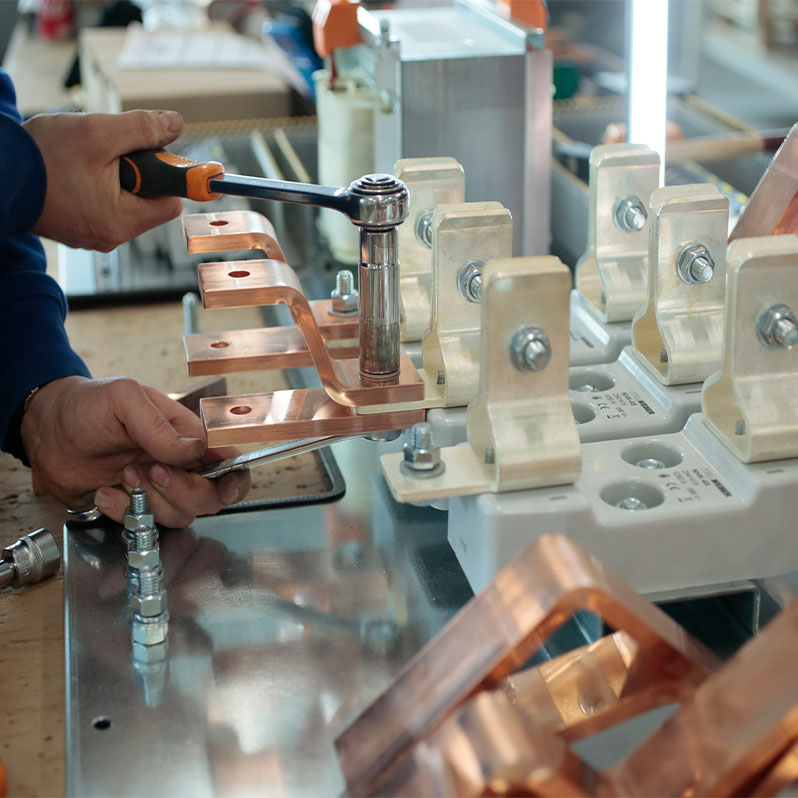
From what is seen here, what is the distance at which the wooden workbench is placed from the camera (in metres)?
0.75

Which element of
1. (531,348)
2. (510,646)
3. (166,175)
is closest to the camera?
(510,646)


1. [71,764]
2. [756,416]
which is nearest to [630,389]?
[756,416]

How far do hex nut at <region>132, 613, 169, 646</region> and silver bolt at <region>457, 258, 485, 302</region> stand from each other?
0.36 meters

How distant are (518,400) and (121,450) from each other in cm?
40

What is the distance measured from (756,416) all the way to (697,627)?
160 mm

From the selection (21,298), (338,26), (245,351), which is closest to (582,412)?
(245,351)

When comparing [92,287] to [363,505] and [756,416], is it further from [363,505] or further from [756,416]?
[756,416]

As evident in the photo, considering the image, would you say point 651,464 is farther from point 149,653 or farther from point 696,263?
point 149,653

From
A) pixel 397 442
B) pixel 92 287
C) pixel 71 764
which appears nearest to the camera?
pixel 71 764

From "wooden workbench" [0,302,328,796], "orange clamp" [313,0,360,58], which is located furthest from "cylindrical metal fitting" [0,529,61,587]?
"orange clamp" [313,0,360,58]

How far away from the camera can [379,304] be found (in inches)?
34.4

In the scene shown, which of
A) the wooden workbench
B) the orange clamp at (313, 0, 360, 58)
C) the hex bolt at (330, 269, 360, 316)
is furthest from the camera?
the orange clamp at (313, 0, 360, 58)

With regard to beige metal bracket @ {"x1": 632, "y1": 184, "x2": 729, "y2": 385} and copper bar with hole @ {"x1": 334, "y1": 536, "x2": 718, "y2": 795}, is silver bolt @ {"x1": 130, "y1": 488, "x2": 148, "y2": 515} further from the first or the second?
beige metal bracket @ {"x1": 632, "y1": 184, "x2": 729, "y2": 385}

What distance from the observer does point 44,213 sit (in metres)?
1.08
